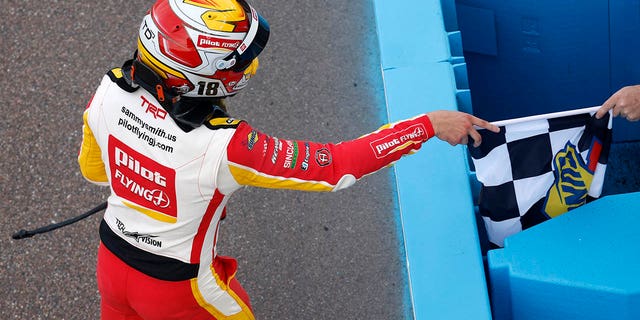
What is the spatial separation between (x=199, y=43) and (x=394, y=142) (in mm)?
580

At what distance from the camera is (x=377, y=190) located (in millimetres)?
3541

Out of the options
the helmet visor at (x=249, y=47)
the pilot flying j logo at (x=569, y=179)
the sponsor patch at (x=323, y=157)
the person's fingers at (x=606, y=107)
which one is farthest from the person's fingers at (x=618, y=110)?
the helmet visor at (x=249, y=47)

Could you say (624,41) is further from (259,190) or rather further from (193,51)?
(193,51)

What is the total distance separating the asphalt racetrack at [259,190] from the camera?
3289 millimetres

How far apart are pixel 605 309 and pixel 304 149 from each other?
2.91 feet

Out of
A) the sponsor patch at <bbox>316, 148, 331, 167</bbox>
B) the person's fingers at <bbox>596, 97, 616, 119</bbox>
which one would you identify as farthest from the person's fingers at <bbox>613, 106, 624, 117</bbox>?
the sponsor patch at <bbox>316, 148, 331, 167</bbox>

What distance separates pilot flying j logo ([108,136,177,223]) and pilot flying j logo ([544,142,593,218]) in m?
1.13

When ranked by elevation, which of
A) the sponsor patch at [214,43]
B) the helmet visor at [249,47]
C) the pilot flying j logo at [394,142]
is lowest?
the pilot flying j logo at [394,142]

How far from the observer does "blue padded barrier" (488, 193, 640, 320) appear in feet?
6.27

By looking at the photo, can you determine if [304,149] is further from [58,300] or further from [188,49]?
[58,300]

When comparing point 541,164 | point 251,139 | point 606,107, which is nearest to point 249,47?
point 251,139

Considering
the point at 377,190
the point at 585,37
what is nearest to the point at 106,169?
the point at 377,190

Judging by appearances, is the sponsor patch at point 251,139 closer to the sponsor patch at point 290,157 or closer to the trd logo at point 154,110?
the sponsor patch at point 290,157

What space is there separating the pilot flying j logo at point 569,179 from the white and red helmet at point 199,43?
97 cm
